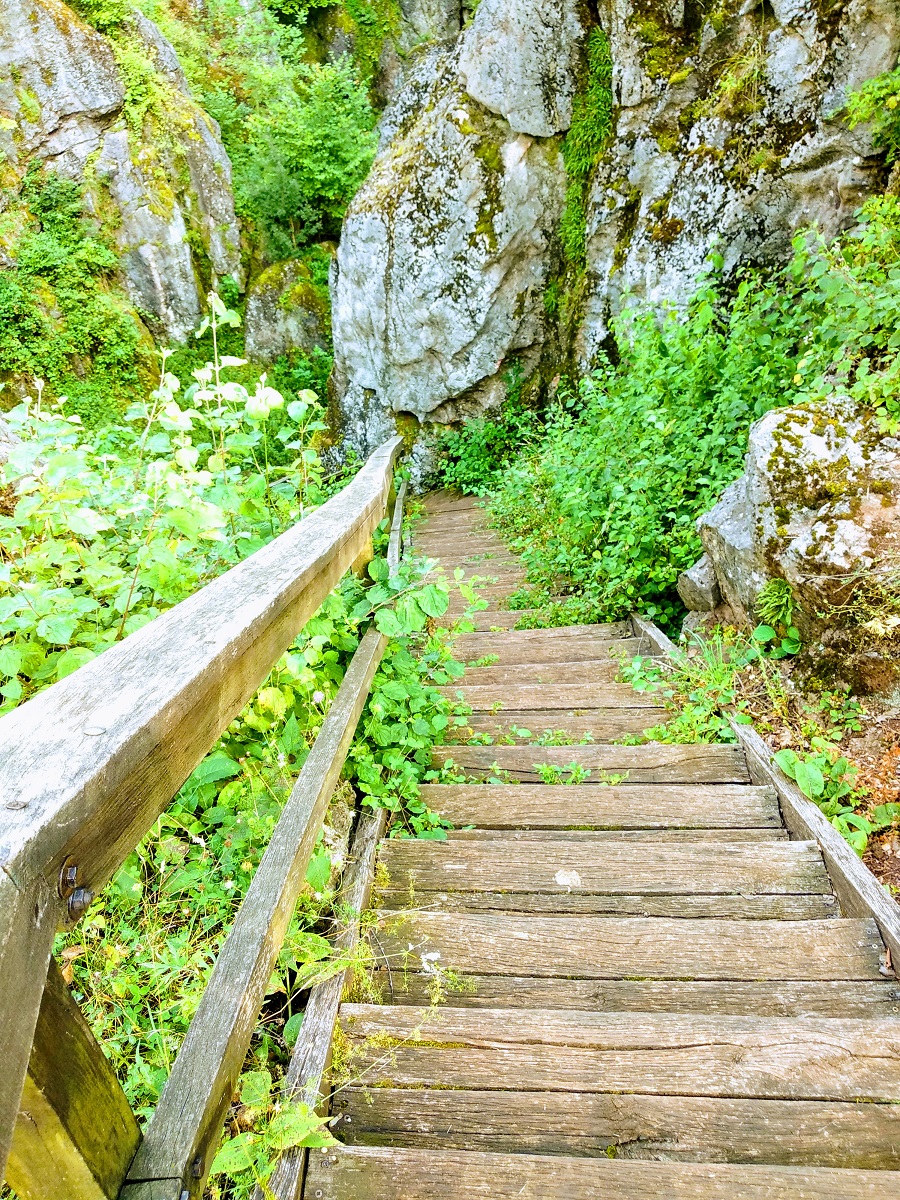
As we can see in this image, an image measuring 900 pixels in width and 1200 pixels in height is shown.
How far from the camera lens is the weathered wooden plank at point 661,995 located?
179cm

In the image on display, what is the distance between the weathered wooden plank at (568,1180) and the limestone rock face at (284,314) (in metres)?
14.4

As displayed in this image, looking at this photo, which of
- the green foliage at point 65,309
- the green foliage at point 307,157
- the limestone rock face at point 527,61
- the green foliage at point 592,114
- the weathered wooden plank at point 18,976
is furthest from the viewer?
the green foliage at point 307,157

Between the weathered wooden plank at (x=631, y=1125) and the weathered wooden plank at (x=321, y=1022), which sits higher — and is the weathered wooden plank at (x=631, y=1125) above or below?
below

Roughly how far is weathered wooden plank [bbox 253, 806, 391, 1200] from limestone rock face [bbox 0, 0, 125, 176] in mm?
15508

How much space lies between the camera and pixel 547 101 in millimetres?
8703

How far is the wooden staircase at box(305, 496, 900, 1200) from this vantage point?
1.34 m

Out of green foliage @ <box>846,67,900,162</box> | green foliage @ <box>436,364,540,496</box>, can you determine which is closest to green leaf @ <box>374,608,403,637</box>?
green foliage @ <box>846,67,900,162</box>

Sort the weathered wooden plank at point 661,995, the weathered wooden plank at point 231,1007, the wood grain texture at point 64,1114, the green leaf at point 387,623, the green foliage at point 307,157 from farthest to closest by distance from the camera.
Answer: the green foliage at point 307,157 → the green leaf at point 387,623 → the weathered wooden plank at point 661,995 → the weathered wooden plank at point 231,1007 → the wood grain texture at point 64,1114

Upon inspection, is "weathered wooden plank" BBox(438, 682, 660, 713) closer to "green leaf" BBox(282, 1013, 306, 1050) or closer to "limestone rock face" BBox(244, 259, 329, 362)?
"green leaf" BBox(282, 1013, 306, 1050)

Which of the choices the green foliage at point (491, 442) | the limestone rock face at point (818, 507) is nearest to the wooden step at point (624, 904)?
the limestone rock face at point (818, 507)

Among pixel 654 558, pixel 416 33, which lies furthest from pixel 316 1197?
pixel 416 33

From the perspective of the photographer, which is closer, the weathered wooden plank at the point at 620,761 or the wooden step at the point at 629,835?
the wooden step at the point at 629,835

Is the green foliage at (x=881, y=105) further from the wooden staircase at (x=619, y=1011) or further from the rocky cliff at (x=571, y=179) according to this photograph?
the wooden staircase at (x=619, y=1011)

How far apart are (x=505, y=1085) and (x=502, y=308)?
32.3 feet
